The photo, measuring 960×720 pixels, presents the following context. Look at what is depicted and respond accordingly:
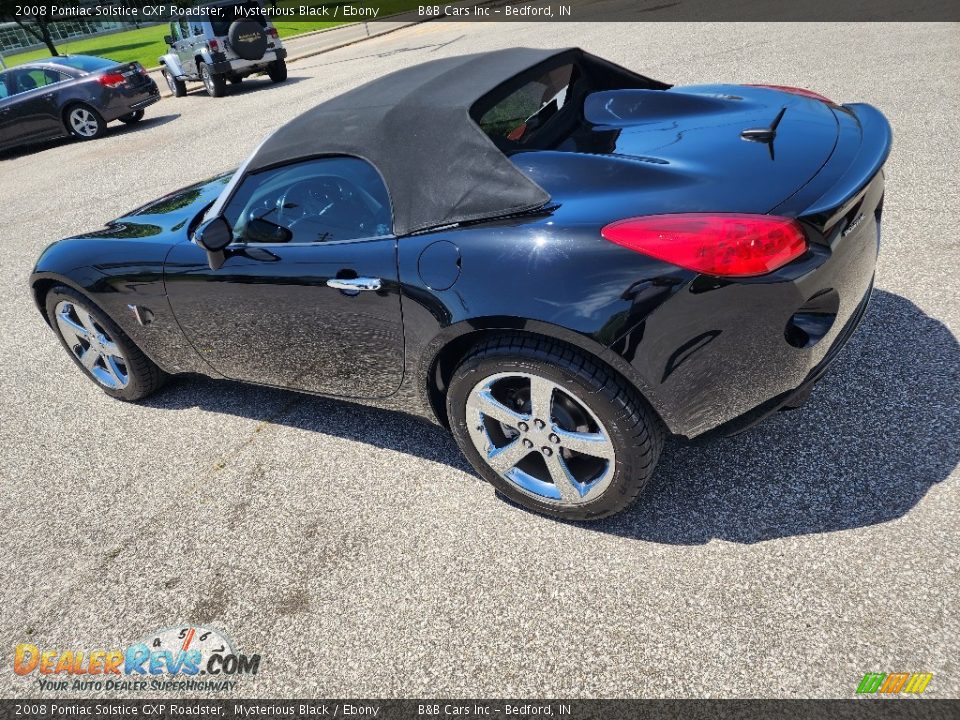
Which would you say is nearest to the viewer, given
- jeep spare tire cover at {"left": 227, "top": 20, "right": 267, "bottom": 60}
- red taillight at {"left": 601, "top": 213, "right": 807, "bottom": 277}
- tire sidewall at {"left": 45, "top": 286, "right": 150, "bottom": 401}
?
red taillight at {"left": 601, "top": 213, "right": 807, "bottom": 277}

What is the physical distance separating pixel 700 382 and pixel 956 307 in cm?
211

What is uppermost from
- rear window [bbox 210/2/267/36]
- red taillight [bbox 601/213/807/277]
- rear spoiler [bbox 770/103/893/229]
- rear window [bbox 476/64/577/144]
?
rear window [bbox 476/64/577/144]

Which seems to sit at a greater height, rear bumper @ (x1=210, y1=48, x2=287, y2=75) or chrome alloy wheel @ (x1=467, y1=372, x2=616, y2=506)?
chrome alloy wheel @ (x1=467, y1=372, x2=616, y2=506)

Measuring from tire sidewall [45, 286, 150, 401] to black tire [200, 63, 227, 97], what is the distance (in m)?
12.2

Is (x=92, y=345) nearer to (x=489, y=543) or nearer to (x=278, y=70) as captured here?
(x=489, y=543)

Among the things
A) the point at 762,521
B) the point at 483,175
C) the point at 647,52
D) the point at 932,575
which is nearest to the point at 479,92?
the point at 483,175

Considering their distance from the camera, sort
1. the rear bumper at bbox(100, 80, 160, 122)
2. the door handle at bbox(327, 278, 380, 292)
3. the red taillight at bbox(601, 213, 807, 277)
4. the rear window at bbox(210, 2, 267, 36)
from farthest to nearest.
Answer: the rear window at bbox(210, 2, 267, 36) < the rear bumper at bbox(100, 80, 160, 122) < the door handle at bbox(327, 278, 380, 292) < the red taillight at bbox(601, 213, 807, 277)

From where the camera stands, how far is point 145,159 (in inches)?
395

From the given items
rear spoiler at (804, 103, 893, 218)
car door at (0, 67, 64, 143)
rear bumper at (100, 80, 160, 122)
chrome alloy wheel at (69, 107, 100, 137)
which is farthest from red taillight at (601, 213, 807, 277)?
car door at (0, 67, 64, 143)

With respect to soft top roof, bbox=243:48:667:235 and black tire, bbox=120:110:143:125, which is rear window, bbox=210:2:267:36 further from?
soft top roof, bbox=243:48:667:235

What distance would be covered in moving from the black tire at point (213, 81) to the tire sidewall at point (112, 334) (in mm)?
12202

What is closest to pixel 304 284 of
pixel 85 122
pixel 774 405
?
pixel 774 405

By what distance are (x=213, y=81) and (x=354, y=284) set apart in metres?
14.1

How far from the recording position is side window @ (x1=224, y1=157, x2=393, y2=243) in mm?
2703
